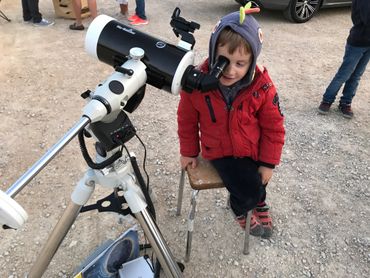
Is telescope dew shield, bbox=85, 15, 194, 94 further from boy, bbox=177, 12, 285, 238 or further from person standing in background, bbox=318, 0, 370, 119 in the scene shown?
person standing in background, bbox=318, 0, 370, 119

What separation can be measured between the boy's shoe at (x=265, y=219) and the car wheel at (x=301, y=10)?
13.7ft

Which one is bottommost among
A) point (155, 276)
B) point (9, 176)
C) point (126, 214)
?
point (9, 176)

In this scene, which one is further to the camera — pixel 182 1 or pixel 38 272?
pixel 182 1

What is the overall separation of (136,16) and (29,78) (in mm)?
2235

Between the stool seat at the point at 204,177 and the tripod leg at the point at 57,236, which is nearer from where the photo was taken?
the tripod leg at the point at 57,236

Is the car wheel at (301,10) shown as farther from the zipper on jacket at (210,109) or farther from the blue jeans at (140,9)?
the zipper on jacket at (210,109)

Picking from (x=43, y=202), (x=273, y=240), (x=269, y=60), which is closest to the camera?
(x=273, y=240)

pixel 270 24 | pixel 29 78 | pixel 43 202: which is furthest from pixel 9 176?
pixel 270 24

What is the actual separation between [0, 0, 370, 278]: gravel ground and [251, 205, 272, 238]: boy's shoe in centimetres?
6

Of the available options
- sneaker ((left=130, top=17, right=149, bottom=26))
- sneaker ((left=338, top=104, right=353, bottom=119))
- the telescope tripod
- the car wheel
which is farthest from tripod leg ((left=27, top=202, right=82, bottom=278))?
the car wheel

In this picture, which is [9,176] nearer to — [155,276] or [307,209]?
[155,276]

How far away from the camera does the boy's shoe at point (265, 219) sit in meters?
2.63

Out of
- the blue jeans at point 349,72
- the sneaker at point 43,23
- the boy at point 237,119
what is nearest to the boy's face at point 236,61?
the boy at point 237,119

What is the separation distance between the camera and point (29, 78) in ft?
14.0
